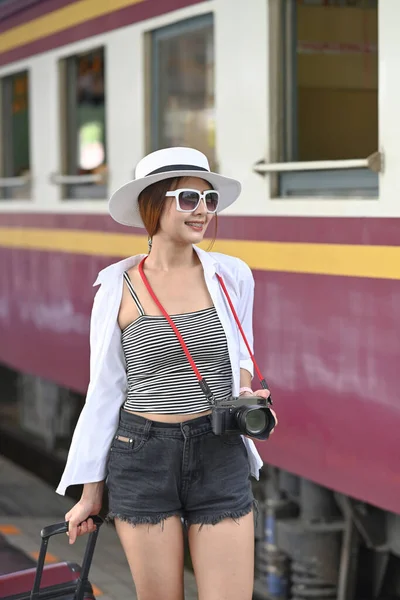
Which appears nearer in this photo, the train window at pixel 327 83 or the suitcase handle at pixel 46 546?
the suitcase handle at pixel 46 546

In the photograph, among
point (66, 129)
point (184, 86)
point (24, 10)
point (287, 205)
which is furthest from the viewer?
point (24, 10)

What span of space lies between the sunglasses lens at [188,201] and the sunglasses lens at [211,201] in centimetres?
3

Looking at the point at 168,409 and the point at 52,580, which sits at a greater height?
the point at 168,409

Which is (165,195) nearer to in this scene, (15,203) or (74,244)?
(74,244)

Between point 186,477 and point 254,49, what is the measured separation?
2309 millimetres

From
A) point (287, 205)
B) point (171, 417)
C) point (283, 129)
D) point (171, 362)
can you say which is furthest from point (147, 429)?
point (283, 129)

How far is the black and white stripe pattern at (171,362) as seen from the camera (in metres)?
2.74

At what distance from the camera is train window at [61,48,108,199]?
6.26 m

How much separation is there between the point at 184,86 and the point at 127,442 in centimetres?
294

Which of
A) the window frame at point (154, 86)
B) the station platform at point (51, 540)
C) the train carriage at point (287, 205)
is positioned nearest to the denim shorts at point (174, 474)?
the station platform at point (51, 540)

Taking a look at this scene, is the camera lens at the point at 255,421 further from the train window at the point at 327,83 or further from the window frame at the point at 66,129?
the window frame at the point at 66,129

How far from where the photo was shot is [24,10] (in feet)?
23.7

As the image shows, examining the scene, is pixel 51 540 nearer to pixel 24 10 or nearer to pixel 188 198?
pixel 24 10

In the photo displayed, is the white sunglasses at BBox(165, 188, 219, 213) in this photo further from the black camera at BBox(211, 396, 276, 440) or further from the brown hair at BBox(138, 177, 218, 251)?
the black camera at BBox(211, 396, 276, 440)
